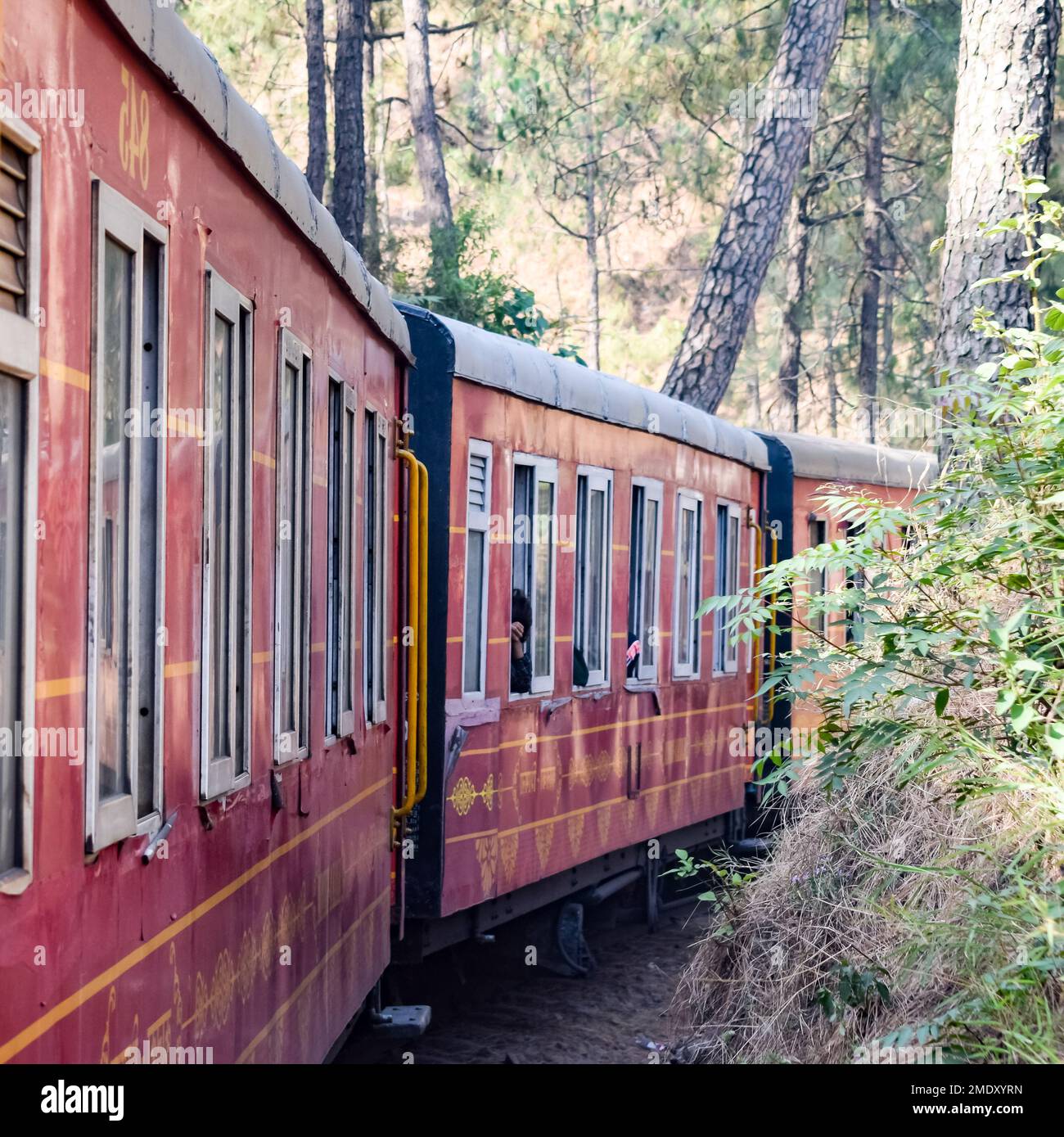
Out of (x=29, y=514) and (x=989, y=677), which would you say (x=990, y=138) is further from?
(x=29, y=514)

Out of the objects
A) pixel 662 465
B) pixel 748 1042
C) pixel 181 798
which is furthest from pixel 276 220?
pixel 662 465

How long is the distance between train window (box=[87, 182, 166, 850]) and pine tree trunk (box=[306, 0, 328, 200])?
1603 centimetres

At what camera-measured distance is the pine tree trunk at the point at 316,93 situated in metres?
18.9

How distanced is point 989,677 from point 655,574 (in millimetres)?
5515

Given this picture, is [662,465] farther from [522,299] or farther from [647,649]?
[522,299]

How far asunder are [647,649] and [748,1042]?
4.99 m

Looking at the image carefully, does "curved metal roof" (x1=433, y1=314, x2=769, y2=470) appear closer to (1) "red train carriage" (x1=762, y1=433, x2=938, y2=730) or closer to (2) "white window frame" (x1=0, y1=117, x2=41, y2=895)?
(1) "red train carriage" (x1=762, y1=433, x2=938, y2=730)

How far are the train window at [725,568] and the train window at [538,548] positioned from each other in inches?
141

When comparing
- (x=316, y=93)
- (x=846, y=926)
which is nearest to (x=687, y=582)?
(x=846, y=926)

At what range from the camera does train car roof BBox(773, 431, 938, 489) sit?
558 inches

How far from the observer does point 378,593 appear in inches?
266

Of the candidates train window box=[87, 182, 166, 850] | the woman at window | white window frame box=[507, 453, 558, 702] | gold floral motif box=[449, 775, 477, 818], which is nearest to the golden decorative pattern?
white window frame box=[507, 453, 558, 702]

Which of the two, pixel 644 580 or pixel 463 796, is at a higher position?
pixel 644 580

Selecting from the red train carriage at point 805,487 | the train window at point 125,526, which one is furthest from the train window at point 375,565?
the red train carriage at point 805,487
